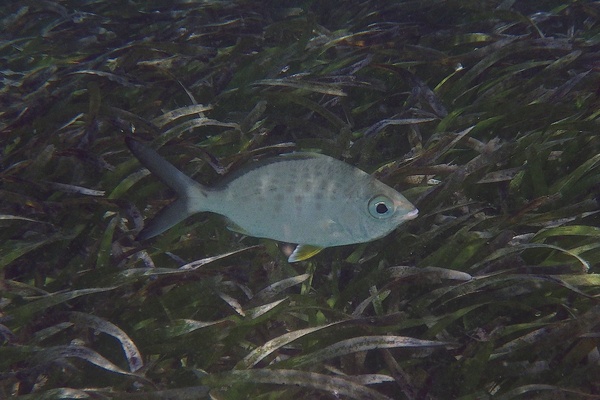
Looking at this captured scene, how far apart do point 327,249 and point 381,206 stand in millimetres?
954

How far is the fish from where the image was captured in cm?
239

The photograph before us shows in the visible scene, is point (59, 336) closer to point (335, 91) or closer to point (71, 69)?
point (335, 91)

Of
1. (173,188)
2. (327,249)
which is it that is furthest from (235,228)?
(327,249)

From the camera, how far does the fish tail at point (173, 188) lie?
7.68 ft

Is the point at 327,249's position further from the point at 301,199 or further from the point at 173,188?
the point at 173,188

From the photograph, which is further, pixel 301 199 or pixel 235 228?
pixel 235 228

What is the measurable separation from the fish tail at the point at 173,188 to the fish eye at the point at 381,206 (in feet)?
3.43

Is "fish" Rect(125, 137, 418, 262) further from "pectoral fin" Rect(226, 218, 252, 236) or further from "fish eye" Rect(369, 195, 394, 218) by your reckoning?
"pectoral fin" Rect(226, 218, 252, 236)

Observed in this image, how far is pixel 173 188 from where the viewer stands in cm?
246

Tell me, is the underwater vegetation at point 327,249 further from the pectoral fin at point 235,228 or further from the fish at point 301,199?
the fish at point 301,199

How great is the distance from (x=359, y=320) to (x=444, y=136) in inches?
69.2

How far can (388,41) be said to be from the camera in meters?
4.81

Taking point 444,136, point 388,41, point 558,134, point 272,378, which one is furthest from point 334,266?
point 388,41

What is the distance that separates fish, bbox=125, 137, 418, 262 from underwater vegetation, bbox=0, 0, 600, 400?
43 centimetres
